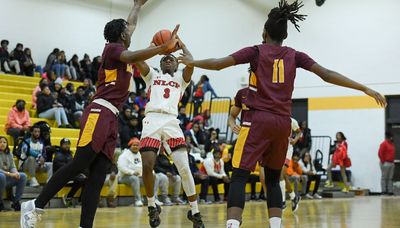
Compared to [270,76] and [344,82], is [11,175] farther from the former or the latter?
[344,82]

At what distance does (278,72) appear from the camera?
4.86 metres

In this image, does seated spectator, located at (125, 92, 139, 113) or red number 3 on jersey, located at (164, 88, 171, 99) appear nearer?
red number 3 on jersey, located at (164, 88, 171, 99)

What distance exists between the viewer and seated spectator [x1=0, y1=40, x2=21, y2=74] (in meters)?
18.7

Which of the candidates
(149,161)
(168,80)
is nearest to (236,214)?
(149,161)

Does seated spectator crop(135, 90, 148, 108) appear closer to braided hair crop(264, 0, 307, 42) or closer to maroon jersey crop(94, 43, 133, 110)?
maroon jersey crop(94, 43, 133, 110)

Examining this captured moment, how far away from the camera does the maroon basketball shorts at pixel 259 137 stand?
476 centimetres

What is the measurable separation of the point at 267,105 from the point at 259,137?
253 mm

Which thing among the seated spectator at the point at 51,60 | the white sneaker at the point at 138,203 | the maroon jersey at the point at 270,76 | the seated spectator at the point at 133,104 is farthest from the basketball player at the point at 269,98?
the seated spectator at the point at 51,60

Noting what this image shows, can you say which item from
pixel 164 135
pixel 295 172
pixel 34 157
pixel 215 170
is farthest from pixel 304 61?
pixel 295 172

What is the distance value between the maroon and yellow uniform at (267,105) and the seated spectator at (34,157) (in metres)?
8.44

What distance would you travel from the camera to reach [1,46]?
1895cm

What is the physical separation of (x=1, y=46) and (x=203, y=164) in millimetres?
7668

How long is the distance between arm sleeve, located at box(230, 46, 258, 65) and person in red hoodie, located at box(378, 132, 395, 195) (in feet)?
52.8

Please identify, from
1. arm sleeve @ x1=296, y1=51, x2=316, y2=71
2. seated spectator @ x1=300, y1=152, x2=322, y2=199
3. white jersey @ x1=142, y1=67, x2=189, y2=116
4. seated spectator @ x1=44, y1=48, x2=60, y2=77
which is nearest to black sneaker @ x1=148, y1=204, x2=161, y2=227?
white jersey @ x1=142, y1=67, x2=189, y2=116
